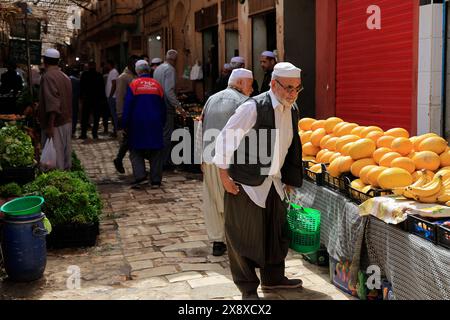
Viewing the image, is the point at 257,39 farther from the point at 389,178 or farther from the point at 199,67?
the point at 389,178

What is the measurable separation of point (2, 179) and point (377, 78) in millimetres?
5280

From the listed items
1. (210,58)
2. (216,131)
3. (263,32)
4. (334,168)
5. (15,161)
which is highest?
(263,32)

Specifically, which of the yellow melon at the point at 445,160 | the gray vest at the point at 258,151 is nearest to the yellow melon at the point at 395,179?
the yellow melon at the point at 445,160

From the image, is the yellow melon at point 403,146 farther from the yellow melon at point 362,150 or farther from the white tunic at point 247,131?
the white tunic at point 247,131

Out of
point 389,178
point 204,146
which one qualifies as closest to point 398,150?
point 389,178

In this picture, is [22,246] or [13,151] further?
[13,151]

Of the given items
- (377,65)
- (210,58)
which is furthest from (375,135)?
(210,58)

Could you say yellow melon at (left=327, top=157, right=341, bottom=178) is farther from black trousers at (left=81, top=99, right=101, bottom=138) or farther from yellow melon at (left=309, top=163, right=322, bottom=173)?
black trousers at (left=81, top=99, right=101, bottom=138)

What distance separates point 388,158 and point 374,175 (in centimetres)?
25

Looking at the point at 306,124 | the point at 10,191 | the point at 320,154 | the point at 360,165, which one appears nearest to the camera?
the point at 360,165

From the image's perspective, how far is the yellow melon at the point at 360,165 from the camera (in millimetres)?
4906

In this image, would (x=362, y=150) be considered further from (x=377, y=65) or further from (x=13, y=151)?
(x=13, y=151)

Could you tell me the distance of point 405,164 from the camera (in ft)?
14.9

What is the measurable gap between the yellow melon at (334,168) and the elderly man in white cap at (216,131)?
3.58 feet
